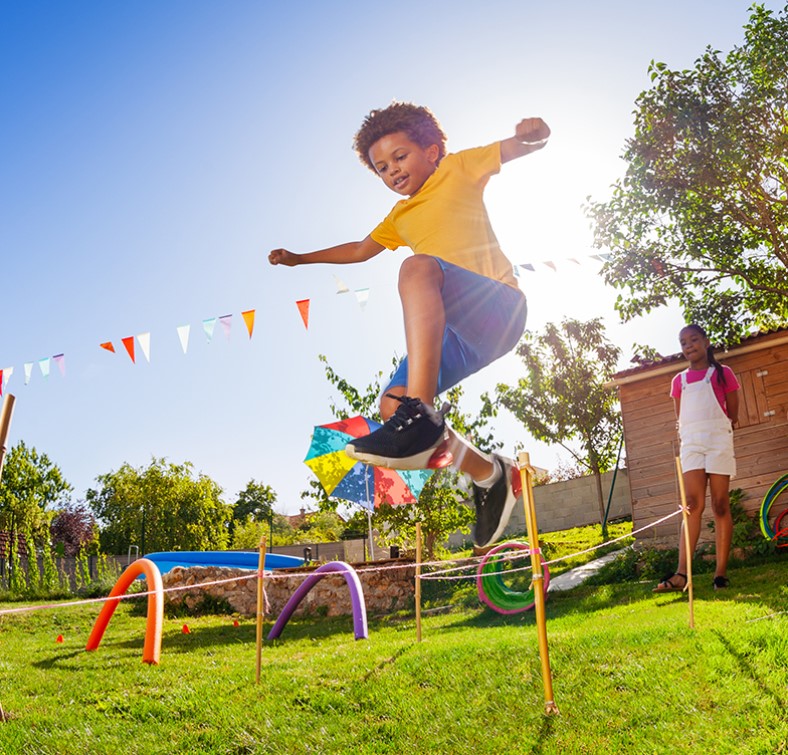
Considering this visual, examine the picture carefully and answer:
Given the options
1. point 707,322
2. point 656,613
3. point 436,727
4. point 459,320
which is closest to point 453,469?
point 459,320

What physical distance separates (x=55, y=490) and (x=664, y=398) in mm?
29288

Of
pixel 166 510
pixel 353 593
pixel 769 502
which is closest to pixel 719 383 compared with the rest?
pixel 353 593

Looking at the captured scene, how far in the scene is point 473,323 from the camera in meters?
1.94

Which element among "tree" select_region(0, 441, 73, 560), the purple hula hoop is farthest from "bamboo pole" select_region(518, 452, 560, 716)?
"tree" select_region(0, 441, 73, 560)

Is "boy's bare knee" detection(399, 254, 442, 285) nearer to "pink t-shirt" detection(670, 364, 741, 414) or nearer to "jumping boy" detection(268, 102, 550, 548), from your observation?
"jumping boy" detection(268, 102, 550, 548)

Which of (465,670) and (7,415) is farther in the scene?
(465,670)

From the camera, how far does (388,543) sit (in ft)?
62.4

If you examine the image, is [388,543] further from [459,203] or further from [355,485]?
[459,203]

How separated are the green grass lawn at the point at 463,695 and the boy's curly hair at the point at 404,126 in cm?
363

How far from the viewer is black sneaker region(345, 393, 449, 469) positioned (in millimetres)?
1758

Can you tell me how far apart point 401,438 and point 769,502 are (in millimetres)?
10673

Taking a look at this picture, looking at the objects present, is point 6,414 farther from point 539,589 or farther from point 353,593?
point 353,593

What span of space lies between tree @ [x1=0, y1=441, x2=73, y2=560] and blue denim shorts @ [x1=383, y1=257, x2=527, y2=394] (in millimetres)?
29649

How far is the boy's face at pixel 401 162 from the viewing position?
6.96 feet
